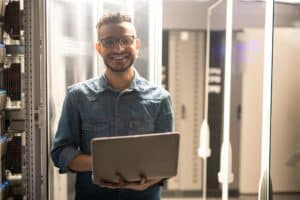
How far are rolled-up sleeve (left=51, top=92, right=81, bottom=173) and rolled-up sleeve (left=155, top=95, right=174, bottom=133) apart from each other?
1.09 ft

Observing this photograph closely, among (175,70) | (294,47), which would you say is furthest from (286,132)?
(175,70)

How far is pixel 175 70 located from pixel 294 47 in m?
1.34

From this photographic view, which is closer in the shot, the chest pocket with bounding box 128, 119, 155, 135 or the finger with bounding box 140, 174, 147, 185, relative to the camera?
the finger with bounding box 140, 174, 147, 185

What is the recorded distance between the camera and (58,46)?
5.56ft

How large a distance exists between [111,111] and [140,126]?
0.44 ft

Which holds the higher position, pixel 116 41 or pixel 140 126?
pixel 116 41

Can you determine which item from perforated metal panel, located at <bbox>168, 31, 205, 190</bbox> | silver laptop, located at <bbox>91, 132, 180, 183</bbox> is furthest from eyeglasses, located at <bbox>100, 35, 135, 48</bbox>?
perforated metal panel, located at <bbox>168, 31, 205, 190</bbox>

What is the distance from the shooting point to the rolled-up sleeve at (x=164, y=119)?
1541 millimetres

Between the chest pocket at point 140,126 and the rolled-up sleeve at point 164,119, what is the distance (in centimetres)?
3

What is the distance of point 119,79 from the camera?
154 cm

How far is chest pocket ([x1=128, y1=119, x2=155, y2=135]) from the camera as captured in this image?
151 cm

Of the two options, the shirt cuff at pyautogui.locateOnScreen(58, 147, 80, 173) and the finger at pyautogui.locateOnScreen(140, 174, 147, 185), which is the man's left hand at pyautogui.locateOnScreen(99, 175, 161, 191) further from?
the shirt cuff at pyautogui.locateOnScreen(58, 147, 80, 173)

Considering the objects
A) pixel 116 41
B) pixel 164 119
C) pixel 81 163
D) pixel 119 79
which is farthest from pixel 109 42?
pixel 81 163

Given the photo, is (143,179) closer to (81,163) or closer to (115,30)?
(81,163)
